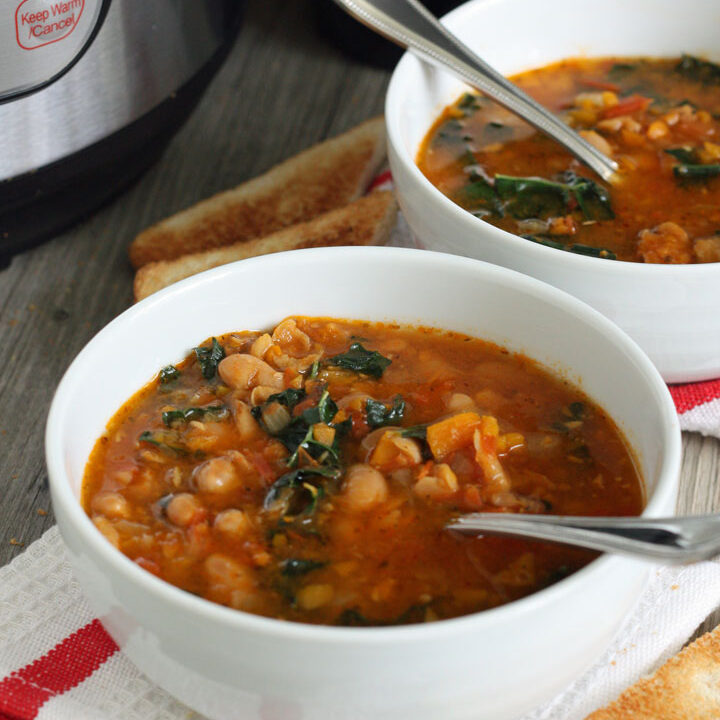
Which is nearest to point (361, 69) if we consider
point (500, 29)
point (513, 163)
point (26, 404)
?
point (500, 29)

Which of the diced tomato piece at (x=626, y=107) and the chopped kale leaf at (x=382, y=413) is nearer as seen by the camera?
the chopped kale leaf at (x=382, y=413)

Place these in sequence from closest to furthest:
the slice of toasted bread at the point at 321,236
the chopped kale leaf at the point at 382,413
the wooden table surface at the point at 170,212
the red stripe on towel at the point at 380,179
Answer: the chopped kale leaf at the point at 382,413 → the wooden table surface at the point at 170,212 → the slice of toasted bread at the point at 321,236 → the red stripe on towel at the point at 380,179

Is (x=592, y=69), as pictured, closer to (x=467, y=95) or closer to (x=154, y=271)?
(x=467, y=95)

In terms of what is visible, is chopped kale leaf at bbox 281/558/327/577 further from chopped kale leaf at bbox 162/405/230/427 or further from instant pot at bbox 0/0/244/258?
instant pot at bbox 0/0/244/258

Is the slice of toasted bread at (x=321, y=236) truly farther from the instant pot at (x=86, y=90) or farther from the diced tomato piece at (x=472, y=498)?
the diced tomato piece at (x=472, y=498)

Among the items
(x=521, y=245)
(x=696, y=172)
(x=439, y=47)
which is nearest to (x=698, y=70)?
(x=696, y=172)

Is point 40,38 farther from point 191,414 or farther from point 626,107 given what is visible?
point 626,107

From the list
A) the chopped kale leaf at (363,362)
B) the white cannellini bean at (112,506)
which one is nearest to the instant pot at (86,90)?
the chopped kale leaf at (363,362)
